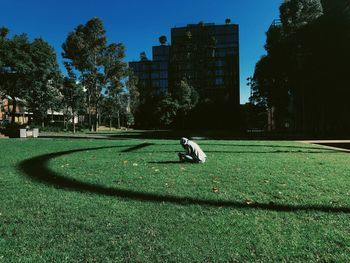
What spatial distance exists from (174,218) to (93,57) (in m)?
46.9

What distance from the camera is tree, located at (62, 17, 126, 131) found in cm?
4712

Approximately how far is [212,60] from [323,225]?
89850 mm

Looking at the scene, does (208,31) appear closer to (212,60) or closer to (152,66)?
(212,60)

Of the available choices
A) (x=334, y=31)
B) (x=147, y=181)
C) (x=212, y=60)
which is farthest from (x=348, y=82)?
(x=212, y=60)

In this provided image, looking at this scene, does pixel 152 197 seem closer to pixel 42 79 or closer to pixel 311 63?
pixel 311 63

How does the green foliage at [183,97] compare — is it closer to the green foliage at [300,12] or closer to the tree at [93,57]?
the tree at [93,57]

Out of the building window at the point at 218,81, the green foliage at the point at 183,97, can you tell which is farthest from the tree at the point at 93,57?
the building window at the point at 218,81

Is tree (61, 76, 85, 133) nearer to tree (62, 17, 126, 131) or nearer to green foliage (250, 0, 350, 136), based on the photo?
tree (62, 17, 126, 131)

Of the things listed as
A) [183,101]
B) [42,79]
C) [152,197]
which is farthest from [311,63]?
[152,197]

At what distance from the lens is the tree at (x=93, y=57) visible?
4712 centimetres

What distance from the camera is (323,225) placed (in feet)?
12.9

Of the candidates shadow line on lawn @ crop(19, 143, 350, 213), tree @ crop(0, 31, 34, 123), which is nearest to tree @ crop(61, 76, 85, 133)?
tree @ crop(0, 31, 34, 123)

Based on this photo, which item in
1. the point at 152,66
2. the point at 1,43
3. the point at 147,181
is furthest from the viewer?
the point at 152,66

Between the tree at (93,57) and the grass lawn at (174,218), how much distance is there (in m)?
42.6
